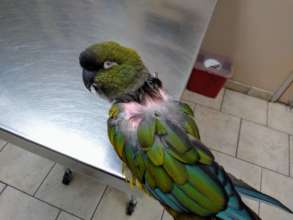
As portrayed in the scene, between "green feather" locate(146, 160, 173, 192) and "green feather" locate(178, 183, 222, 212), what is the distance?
19mm

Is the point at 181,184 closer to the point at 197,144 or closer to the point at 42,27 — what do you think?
the point at 197,144

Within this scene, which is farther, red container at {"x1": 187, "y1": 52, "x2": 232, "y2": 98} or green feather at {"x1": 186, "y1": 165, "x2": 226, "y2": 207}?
red container at {"x1": 187, "y1": 52, "x2": 232, "y2": 98}

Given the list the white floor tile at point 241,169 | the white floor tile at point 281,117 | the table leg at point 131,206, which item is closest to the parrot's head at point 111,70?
the table leg at point 131,206

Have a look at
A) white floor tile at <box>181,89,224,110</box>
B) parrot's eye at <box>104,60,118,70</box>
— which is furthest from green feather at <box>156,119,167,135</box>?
white floor tile at <box>181,89,224,110</box>

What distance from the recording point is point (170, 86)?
2.49 feet

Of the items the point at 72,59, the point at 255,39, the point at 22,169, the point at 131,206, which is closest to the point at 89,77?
the point at 72,59

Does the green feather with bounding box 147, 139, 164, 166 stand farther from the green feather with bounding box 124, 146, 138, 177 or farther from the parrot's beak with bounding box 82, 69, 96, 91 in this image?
the parrot's beak with bounding box 82, 69, 96, 91

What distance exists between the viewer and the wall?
1.21 m

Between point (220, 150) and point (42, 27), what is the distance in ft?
3.04

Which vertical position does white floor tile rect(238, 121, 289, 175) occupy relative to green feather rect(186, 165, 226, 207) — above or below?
below

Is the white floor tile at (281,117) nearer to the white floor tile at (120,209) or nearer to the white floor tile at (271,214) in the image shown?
the white floor tile at (271,214)

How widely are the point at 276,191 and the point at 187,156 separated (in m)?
0.99

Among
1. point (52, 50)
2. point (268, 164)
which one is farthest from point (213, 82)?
point (52, 50)

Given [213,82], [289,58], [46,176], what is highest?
[289,58]
